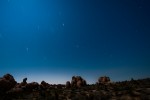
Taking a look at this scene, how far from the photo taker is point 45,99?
48719 millimetres

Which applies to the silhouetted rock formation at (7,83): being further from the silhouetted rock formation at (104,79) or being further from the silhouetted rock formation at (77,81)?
the silhouetted rock formation at (104,79)

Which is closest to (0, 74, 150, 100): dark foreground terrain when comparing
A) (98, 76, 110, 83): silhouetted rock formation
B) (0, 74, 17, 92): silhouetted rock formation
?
(0, 74, 17, 92): silhouetted rock formation

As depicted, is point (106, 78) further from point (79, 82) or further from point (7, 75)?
point (7, 75)

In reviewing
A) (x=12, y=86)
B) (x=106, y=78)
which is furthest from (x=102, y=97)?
(x=106, y=78)

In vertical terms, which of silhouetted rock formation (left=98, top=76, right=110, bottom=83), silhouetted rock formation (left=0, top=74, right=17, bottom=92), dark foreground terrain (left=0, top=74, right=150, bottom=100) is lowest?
dark foreground terrain (left=0, top=74, right=150, bottom=100)

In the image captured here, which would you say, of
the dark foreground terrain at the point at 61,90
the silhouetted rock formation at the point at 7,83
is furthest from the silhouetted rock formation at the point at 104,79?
the silhouetted rock formation at the point at 7,83

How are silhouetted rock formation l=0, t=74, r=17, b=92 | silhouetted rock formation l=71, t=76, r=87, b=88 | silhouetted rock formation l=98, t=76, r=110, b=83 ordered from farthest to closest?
1. silhouetted rock formation l=98, t=76, r=110, b=83
2. silhouetted rock formation l=71, t=76, r=87, b=88
3. silhouetted rock formation l=0, t=74, r=17, b=92

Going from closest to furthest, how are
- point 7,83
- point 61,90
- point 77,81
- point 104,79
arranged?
1. point 61,90
2. point 7,83
3. point 77,81
4. point 104,79

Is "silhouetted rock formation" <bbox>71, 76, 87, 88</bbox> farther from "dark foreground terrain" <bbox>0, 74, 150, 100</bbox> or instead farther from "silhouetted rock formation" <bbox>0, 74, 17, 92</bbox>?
"silhouetted rock formation" <bbox>0, 74, 17, 92</bbox>

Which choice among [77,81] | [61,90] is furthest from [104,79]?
[61,90]

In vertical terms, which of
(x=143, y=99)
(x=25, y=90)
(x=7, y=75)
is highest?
(x=7, y=75)

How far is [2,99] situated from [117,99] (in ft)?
104

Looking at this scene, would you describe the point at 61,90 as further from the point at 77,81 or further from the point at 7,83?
the point at 77,81

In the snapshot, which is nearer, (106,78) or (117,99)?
Result: (117,99)
